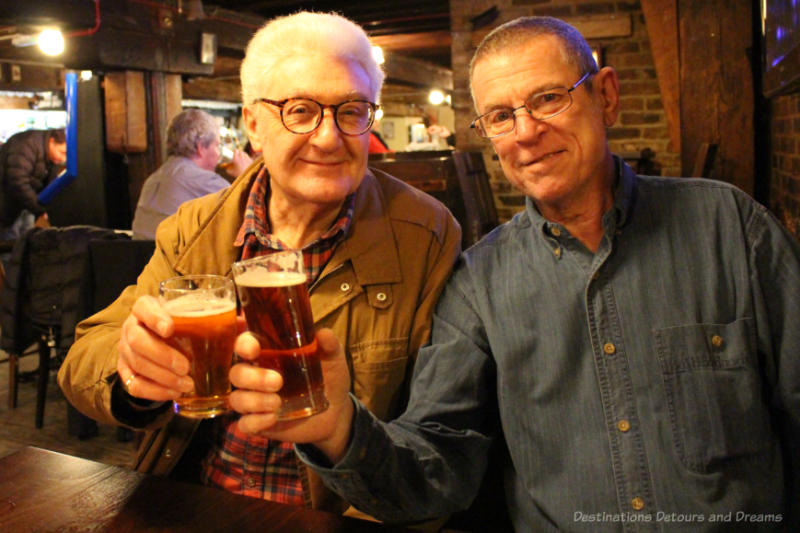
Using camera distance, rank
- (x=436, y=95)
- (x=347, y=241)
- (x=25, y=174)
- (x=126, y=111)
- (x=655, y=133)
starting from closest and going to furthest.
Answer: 1. (x=347, y=241)
2. (x=655, y=133)
3. (x=126, y=111)
4. (x=25, y=174)
5. (x=436, y=95)

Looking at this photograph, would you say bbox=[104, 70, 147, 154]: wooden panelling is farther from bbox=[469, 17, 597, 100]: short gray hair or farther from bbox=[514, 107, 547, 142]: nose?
bbox=[514, 107, 547, 142]: nose

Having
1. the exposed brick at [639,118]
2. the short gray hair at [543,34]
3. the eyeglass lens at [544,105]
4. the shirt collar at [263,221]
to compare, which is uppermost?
the exposed brick at [639,118]

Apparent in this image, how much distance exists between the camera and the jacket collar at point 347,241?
162cm

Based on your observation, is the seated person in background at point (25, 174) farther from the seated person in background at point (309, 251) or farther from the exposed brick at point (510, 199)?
the seated person in background at point (309, 251)

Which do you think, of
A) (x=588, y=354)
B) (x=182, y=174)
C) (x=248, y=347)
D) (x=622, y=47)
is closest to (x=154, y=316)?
(x=248, y=347)

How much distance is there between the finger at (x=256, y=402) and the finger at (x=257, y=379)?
10mm

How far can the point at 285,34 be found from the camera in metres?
1.58

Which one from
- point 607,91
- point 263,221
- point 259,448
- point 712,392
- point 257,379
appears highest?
point 607,91

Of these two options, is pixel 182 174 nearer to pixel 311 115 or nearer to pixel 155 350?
pixel 311 115

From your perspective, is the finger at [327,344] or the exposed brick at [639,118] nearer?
the finger at [327,344]

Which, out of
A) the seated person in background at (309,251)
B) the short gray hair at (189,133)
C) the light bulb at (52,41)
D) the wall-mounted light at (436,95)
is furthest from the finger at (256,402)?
the wall-mounted light at (436,95)

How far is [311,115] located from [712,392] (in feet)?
3.34

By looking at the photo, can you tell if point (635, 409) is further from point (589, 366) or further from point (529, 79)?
point (529, 79)

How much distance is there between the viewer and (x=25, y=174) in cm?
654
